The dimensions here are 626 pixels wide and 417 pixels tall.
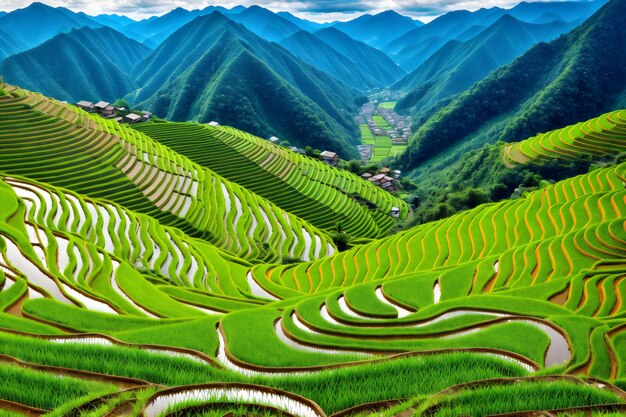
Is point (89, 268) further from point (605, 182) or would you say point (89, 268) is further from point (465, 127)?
point (465, 127)

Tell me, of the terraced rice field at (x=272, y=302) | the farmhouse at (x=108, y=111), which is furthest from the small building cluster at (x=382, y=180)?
the farmhouse at (x=108, y=111)

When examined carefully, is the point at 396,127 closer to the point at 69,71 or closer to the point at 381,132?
the point at 381,132

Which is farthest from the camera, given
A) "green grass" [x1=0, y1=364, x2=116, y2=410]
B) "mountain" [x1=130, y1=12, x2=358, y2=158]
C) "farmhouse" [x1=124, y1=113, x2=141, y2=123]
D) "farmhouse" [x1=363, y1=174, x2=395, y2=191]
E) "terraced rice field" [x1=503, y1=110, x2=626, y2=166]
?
"mountain" [x1=130, y1=12, x2=358, y2=158]

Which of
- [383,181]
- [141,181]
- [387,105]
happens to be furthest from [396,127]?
[141,181]

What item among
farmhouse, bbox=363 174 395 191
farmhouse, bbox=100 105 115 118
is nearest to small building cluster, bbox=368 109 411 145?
farmhouse, bbox=363 174 395 191

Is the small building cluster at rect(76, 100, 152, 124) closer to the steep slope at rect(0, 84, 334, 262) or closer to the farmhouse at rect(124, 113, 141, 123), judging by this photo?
the farmhouse at rect(124, 113, 141, 123)

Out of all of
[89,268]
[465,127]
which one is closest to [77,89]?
[465,127]
